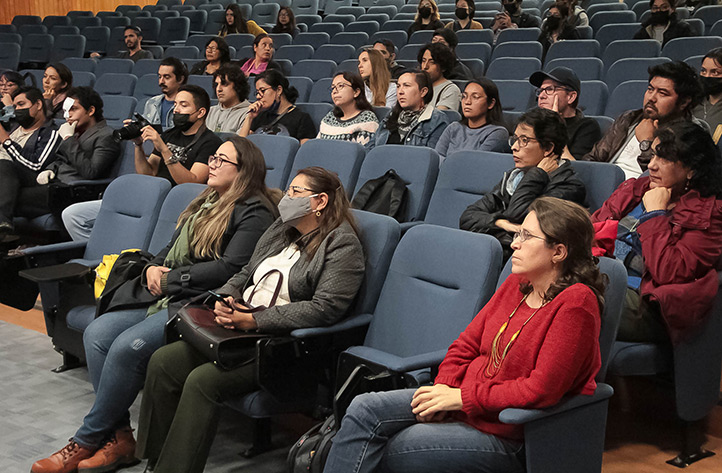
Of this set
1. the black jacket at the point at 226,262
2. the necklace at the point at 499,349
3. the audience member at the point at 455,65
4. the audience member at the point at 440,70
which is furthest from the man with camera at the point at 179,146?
the necklace at the point at 499,349

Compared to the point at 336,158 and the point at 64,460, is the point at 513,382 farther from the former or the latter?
the point at 336,158

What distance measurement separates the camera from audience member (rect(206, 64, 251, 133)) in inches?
163

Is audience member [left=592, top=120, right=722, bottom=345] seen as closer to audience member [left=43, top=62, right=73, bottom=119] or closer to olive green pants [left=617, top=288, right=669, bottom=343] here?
olive green pants [left=617, top=288, right=669, bottom=343]

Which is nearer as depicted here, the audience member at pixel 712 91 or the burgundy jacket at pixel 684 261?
the burgundy jacket at pixel 684 261

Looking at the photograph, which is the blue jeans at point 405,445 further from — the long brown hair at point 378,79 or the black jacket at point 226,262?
the long brown hair at point 378,79

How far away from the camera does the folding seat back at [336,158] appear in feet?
9.78

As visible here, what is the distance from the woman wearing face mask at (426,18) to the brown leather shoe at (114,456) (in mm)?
4786

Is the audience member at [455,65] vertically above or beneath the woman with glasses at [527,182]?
above

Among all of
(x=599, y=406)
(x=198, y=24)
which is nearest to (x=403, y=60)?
(x=198, y=24)

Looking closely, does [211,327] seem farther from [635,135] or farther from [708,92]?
[708,92]

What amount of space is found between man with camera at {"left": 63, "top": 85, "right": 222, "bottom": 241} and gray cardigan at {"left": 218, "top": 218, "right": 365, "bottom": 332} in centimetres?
125

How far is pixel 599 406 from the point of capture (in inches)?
62.3

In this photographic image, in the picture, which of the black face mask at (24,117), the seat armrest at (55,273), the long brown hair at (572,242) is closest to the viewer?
the long brown hair at (572,242)

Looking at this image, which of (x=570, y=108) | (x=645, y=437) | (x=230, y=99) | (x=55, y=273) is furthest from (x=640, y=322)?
(x=230, y=99)
